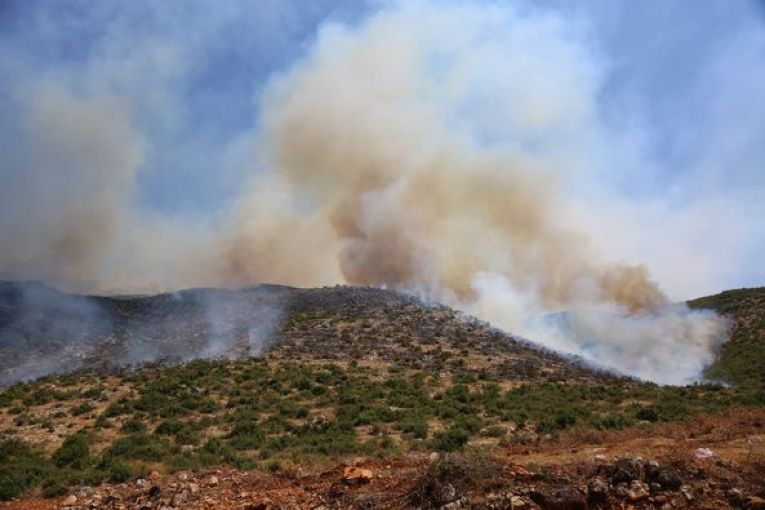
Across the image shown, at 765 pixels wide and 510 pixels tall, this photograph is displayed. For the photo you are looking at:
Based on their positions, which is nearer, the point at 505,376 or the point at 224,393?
the point at 224,393

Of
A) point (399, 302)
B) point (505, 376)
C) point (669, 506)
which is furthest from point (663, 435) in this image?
point (399, 302)

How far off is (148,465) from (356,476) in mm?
9796

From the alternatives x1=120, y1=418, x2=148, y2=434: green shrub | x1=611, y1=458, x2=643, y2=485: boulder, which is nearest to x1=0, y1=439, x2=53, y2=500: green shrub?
x1=120, y1=418, x2=148, y2=434: green shrub

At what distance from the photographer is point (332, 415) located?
79.6 ft

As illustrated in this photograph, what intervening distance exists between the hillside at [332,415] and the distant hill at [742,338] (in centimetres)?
744

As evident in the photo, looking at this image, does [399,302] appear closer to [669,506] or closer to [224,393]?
[224,393]

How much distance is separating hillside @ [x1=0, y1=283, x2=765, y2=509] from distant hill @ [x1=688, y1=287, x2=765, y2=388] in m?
7.44

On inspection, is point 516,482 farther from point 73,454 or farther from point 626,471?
point 73,454

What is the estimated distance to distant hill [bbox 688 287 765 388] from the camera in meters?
35.3

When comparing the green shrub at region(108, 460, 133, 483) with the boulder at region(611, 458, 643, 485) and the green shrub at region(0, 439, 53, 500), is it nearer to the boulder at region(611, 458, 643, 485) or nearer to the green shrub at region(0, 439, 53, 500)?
the green shrub at region(0, 439, 53, 500)

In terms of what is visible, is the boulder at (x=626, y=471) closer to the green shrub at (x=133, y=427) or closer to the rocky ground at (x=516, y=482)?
the rocky ground at (x=516, y=482)

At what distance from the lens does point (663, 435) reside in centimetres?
1544

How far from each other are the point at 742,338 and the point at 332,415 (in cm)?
3888

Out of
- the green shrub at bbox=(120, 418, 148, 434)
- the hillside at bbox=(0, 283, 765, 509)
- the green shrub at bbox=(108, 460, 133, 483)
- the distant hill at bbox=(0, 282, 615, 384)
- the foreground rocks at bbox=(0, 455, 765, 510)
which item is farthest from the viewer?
the distant hill at bbox=(0, 282, 615, 384)
